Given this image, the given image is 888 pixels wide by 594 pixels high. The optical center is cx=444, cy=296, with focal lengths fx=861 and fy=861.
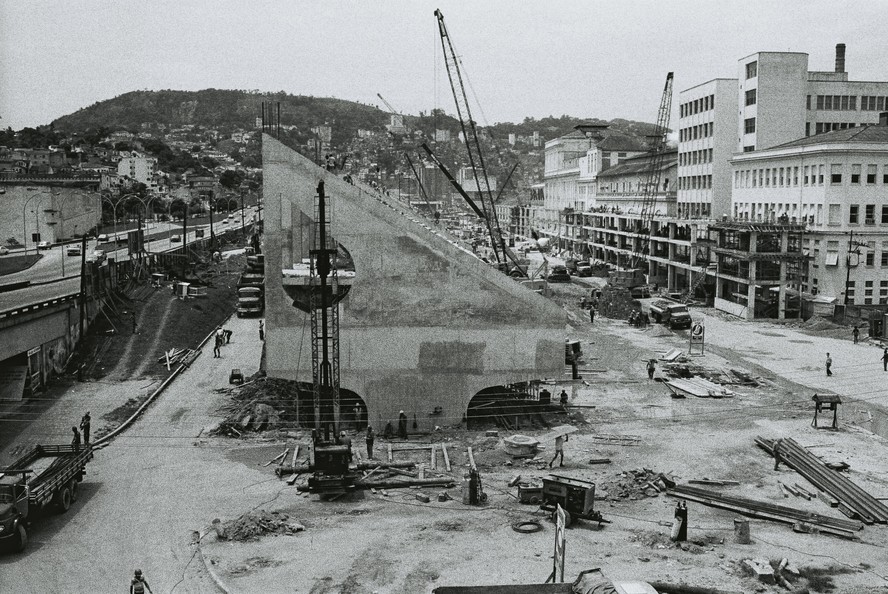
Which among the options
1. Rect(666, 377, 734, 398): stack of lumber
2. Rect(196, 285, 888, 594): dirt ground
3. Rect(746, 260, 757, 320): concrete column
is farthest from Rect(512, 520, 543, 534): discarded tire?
Rect(746, 260, 757, 320): concrete column

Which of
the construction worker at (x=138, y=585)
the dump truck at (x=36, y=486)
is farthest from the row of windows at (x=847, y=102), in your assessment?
the construction worker at (x=138, y=585)

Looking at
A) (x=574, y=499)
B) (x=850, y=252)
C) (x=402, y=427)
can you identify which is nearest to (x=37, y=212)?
(x=402, y=427)

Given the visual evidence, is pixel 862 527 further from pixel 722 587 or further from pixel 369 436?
pixel 369 436

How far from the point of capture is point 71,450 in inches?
1309

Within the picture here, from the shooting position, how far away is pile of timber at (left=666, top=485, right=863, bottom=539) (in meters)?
28.3

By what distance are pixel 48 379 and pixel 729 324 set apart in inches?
2046

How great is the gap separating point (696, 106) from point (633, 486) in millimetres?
79267

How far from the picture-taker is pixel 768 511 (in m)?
29.8

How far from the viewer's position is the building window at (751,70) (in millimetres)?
89500

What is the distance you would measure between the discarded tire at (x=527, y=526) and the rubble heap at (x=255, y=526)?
23.4 feet

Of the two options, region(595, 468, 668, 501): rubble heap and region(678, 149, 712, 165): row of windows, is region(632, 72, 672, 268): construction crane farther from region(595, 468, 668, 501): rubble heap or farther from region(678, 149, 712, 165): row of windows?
region(595, 468, 668, 501): rubble heap

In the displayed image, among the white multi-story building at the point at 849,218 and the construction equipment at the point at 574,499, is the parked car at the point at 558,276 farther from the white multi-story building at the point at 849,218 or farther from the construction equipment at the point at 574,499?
the construction equipment at the point at 574,499

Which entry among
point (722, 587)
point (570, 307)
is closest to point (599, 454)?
point (722, 587)

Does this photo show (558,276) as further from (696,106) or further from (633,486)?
(633,486)
